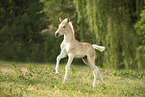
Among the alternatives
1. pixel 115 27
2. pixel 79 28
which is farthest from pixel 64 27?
pixel 79 28

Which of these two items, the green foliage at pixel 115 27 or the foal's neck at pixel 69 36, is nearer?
the foal's neck at pixel 69 36

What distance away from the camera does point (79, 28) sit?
22266mm

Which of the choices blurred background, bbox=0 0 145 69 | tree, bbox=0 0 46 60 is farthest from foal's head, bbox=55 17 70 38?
tree, bbox=0 0 46 60

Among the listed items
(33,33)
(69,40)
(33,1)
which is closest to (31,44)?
(33,33)

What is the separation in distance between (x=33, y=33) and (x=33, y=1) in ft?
10.4

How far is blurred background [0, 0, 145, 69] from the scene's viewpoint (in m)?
12.8

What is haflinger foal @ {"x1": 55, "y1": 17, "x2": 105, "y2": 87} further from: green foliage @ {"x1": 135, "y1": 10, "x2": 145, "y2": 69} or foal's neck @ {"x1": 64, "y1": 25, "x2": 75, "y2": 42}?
green foliage @ {"x1": 135, "y1": 10, "x2": 145, "y2": 69}

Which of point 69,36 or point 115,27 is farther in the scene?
point 115,27

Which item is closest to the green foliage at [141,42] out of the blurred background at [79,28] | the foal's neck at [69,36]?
the blurred background at [79,28]

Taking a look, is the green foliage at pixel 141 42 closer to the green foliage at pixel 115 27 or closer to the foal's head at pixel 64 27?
the green foliage at pixel 115 27

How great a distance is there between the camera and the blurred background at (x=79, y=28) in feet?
41.8

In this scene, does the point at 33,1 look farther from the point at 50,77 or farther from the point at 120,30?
the point at 50,77

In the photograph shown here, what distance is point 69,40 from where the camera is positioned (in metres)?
7.12

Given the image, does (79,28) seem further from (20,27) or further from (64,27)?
(64,27)
